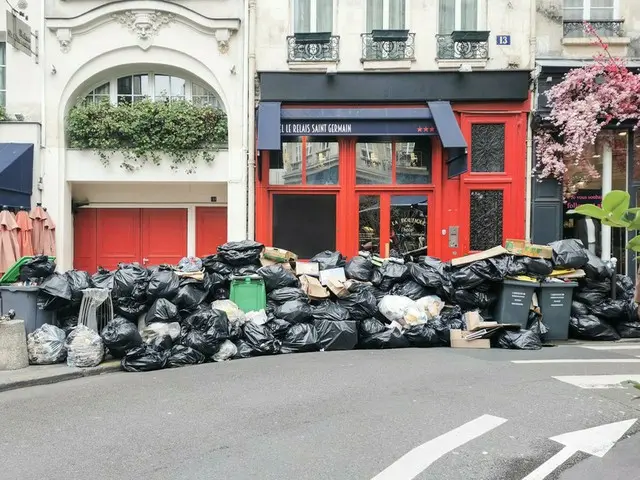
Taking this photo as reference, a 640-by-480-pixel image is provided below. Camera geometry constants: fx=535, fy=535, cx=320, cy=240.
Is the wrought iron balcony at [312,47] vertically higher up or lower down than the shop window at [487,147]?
higher up

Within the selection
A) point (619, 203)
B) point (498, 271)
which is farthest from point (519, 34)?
point (619, 203)

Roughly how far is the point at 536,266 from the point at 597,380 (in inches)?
106

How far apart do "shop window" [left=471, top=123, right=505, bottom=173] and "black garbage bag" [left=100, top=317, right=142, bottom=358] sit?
8193mm

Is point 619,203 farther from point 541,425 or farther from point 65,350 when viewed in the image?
point 65,350

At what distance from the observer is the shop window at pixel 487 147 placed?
1188 centimetres

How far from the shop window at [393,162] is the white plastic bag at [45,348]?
7.29m

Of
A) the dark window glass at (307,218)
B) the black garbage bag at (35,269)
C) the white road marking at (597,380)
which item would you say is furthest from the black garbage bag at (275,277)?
the white road marking at (597,380)

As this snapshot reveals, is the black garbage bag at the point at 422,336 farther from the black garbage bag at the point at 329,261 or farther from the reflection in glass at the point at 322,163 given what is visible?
the reflection in glass at the point at 322,163

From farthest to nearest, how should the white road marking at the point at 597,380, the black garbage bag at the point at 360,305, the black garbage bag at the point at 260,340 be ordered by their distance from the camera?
the black garbage bag at the point at 360,305 → the black garbage bag at the point at 260,340 → the white road marking at the point at 597,380

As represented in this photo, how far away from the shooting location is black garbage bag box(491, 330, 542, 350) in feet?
25.2

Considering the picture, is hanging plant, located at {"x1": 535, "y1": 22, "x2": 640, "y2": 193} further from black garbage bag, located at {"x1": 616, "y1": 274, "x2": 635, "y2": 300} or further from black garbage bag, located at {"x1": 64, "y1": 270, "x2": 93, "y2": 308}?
black garbage bag, located at {"x1": 64, "y1": 270, "x2": 93, "y2": 308}

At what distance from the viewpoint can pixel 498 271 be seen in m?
8.16

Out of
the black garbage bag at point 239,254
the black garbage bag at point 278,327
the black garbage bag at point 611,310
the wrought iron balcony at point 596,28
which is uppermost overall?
→ the wrought iron balcony at point 596,28

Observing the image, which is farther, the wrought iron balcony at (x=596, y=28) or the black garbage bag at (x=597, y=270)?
the wrought iron balcony at (x=596, y=28)
